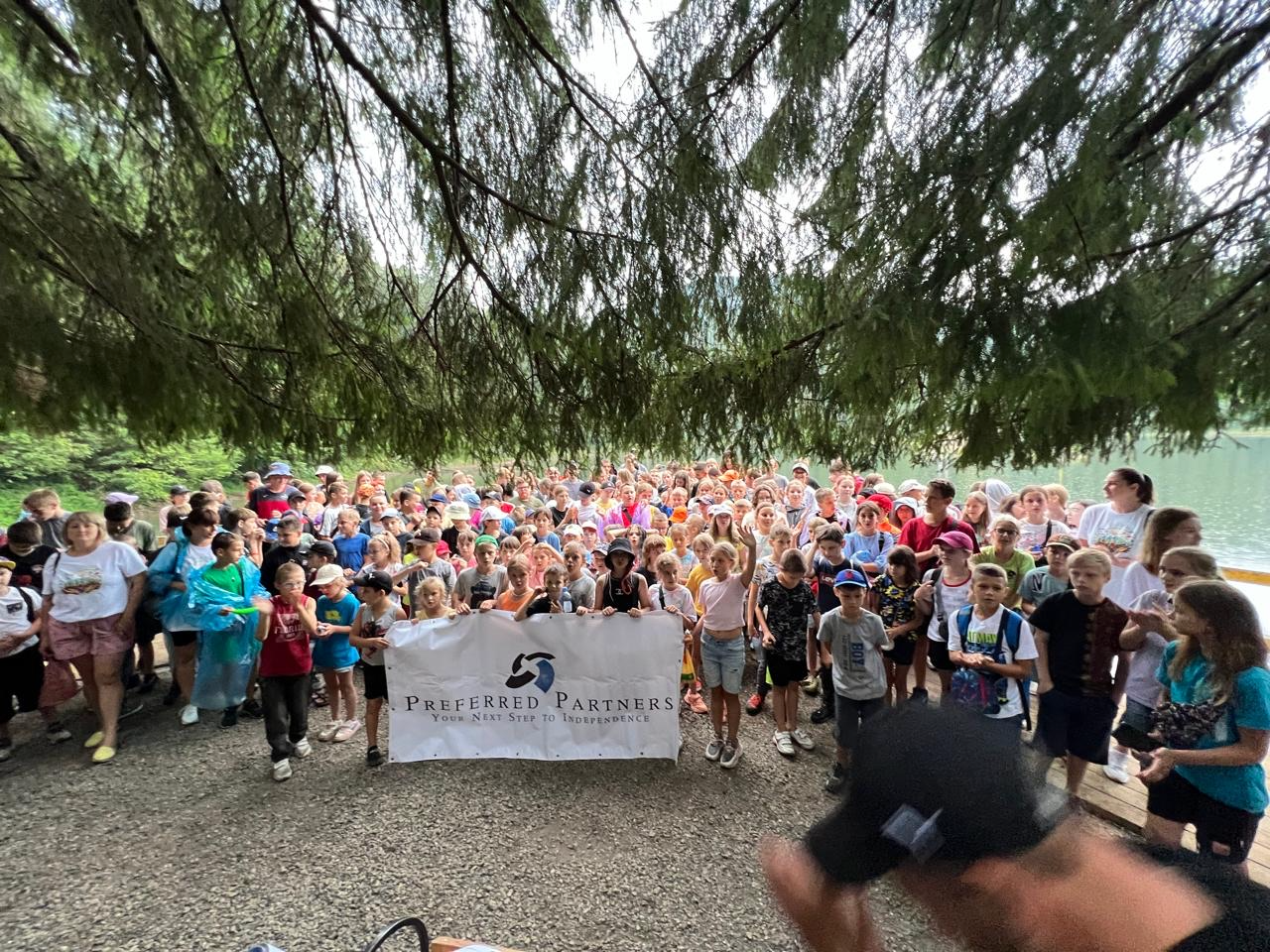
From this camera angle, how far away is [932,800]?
1040mm

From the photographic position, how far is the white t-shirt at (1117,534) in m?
3.93

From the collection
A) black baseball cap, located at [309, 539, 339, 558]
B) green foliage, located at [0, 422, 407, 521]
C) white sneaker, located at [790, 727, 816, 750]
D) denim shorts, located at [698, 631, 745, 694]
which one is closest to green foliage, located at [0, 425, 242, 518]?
green foliage, located at [0, 422, 407, 521]

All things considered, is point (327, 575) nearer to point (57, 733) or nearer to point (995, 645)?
point (57, 733)

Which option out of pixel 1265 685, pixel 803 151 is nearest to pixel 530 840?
pixel 1265 685

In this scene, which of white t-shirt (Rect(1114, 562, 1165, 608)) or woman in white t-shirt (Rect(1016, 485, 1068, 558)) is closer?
white t-shirt (Rect(1114, 562, 1165, 608))

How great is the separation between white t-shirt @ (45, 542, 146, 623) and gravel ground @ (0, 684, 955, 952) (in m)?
1.21

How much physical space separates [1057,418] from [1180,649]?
1.72 m

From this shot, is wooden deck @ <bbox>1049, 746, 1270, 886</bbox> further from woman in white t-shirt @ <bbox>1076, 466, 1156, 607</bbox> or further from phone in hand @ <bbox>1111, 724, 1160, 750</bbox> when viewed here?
woman in white t-shirt @ <bbox>1076, 466, 1156, 607</bbox>

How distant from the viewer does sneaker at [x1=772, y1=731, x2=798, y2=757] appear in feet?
14.2

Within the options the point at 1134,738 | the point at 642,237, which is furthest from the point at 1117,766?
the point at 642,237

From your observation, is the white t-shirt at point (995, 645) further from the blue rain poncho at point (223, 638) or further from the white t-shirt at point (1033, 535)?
the blue rain poncho at point (223, 638)

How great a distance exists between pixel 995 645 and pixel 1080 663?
1.42 feet

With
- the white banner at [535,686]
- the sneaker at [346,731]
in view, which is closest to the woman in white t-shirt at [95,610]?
the sneaker at [346,731]

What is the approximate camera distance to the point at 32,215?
1.71 m
